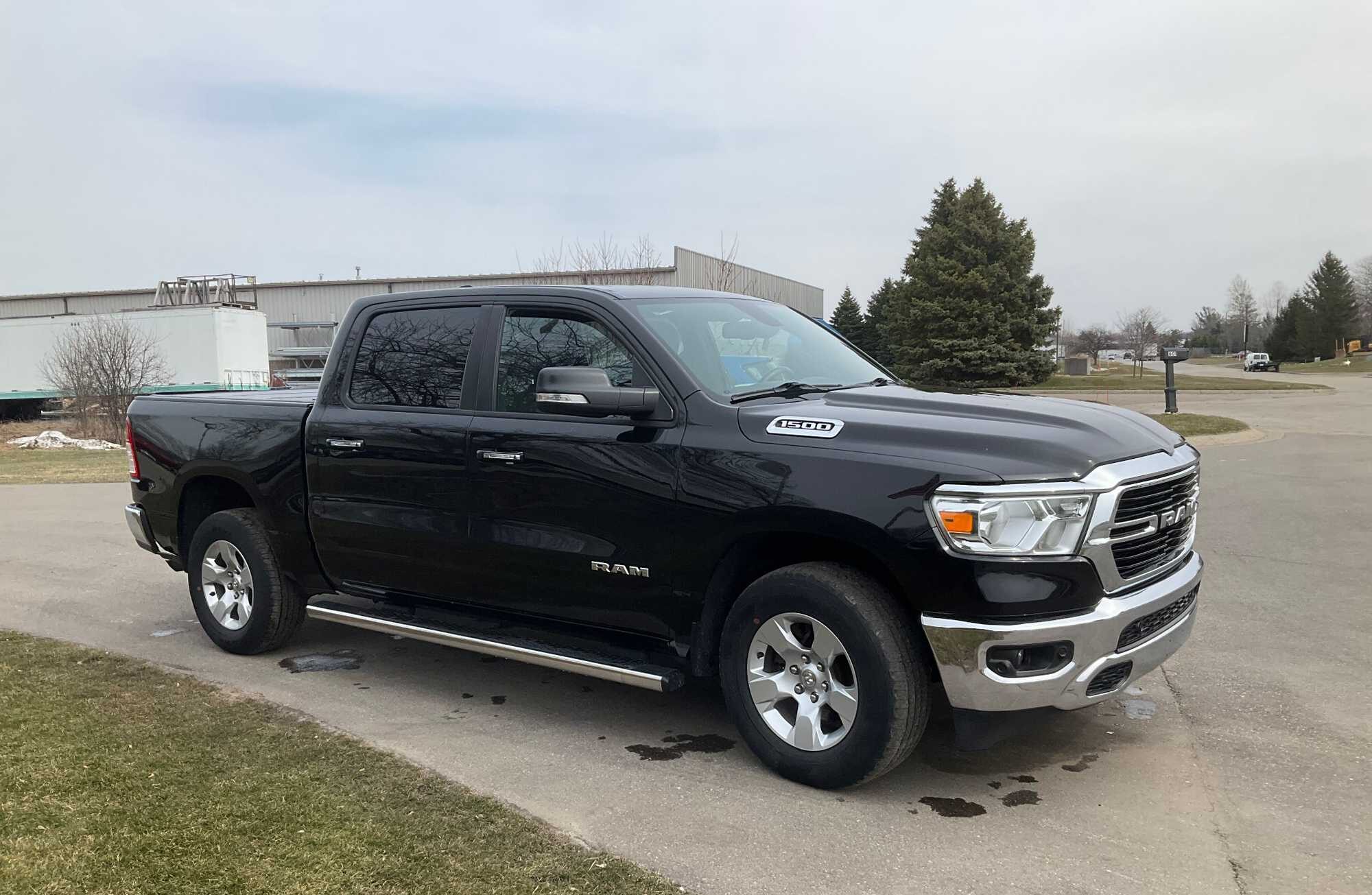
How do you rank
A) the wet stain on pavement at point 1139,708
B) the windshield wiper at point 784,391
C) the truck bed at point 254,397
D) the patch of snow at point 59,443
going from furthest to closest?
the patch of snow at point 59,443
the truck bed at point 254,397
the wet stain on pavement at point 1139,708
the windshield wiper at point 784,391

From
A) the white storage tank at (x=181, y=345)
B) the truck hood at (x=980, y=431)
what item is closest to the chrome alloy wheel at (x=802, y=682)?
the truck hood at (x=980, y=431)

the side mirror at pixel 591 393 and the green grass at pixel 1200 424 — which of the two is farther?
the green grass at pixel 1200 424

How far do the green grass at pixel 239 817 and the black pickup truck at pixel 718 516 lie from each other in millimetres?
856

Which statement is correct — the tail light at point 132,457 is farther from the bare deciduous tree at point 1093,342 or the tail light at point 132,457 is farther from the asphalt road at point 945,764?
the bare deciduous tree at point 1093,342

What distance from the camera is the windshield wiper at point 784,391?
14.7 ft

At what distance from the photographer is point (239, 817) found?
12.3 ft

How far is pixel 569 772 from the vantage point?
4.33 meters

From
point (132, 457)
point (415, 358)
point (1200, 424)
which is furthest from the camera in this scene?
point (1200, 424)

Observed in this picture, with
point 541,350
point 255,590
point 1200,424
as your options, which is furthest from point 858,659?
point 1200,424

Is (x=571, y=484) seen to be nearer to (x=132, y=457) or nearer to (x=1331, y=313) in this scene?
(x=132, y=457)

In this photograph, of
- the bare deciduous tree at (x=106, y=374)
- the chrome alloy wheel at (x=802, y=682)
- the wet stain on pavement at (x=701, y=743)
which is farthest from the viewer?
the bare deciduous tree at (x=106, y=374)

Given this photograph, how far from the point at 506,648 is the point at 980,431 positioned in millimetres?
2328

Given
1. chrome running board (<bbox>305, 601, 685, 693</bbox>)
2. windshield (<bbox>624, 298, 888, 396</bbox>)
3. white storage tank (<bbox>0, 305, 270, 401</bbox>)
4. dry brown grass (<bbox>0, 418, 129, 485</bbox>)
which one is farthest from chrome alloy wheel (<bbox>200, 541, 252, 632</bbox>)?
white storage tank (<bbox>0, 305, 270, 401</bbox>)

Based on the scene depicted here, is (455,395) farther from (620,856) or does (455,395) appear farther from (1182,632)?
(1182,632)
